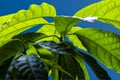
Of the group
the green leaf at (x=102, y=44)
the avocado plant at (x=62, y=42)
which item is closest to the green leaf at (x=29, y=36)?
the avocado plant at (x=62, y=42)

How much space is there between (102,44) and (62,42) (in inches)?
5.2

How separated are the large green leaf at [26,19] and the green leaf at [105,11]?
9cm

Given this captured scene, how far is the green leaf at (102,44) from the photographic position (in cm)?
90

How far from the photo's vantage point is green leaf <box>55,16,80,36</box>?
2.60 ft

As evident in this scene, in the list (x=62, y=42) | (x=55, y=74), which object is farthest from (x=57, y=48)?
(x=55, y=74)

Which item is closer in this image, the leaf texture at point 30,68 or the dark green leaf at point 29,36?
the leaf texture at point 30,68

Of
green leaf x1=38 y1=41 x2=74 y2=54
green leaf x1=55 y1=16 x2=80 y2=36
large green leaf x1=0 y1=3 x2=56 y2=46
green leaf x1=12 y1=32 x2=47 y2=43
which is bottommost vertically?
green leaf x1=38 y1=41 x2=74 y2=54

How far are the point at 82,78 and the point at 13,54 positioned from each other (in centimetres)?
17

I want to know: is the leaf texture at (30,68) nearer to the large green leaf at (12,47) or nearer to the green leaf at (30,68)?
the green leaf at (30,68)

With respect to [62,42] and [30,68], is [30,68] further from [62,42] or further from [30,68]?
[62,42]

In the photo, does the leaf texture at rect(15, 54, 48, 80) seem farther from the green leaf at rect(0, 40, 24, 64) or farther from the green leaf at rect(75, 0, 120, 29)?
the green leaf at rect(75, 0, 120, 29)

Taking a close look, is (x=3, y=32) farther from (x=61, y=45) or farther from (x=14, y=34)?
(x=61, y=45)

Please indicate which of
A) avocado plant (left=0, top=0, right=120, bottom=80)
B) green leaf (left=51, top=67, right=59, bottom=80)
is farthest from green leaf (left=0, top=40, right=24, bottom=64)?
green leaf (left=51, top=67, right=59, bottom=80)

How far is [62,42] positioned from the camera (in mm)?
830
